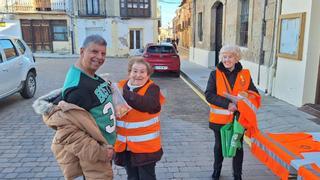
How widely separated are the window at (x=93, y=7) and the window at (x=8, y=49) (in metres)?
20.5

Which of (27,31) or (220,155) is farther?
(27,31)

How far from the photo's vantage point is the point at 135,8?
28.2 m

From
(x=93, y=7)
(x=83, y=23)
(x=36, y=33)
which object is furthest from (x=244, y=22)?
(x=36, y=33)

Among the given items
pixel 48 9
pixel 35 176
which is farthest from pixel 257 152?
pixel 48 9

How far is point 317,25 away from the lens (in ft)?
21.1

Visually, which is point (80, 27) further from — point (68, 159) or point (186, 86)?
point (68, 159)

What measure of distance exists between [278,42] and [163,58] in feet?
19.6

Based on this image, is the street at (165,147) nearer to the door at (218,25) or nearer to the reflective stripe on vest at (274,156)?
the reflective stripe on vest at (274,156)

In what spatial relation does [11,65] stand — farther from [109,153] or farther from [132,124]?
[109,153]

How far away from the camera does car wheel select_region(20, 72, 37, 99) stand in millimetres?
8453

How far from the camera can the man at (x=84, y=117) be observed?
205 cm

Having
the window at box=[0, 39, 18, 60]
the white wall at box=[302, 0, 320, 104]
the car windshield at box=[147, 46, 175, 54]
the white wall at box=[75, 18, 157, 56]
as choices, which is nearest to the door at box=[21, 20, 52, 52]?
the white wall at box=[75, 18, 157, 56]

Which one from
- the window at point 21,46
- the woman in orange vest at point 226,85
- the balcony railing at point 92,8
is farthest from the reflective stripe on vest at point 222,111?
the balcony railing at point 92,8

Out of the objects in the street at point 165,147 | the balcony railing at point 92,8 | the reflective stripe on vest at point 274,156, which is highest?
the balcony railing at point 92,8
